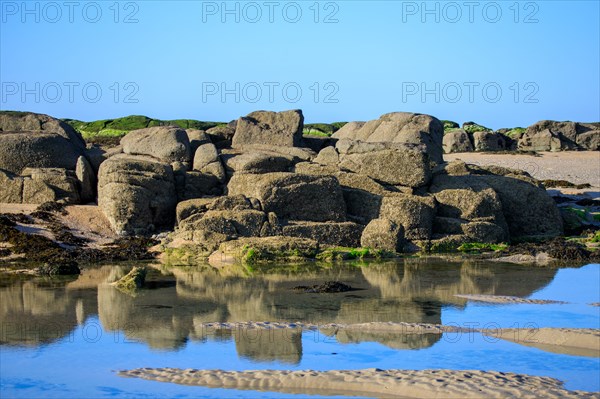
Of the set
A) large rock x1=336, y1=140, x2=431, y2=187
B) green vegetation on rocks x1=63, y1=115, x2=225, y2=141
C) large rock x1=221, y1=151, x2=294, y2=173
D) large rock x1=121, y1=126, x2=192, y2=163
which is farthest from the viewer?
green vegetation on rocks x1=63, y1=115, x2=225, y2=141

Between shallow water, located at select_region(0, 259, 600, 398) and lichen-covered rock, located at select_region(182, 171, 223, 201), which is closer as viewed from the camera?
shallow water, located at select_region(0, 259, 600, 398)

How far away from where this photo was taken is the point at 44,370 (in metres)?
9.51

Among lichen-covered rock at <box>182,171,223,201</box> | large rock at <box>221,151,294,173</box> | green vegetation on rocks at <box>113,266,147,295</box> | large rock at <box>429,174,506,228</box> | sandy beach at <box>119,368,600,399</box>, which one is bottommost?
sandy beach at <box>119,368,600,399</box>

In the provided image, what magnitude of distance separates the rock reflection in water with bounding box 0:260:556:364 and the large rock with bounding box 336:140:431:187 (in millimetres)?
5343

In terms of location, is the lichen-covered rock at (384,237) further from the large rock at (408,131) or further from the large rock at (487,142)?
the large rock at (487,142)

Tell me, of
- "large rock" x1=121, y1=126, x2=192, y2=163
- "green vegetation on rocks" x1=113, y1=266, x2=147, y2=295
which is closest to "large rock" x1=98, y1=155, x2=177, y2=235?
"large rock" x1=121, y1=126, x2=192, y2=163

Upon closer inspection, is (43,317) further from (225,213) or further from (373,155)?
(373,155)

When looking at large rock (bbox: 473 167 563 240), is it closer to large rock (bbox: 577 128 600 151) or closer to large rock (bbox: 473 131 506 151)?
large rock (bbox: 473 131 506 151)

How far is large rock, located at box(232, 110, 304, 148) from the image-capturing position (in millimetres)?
27438

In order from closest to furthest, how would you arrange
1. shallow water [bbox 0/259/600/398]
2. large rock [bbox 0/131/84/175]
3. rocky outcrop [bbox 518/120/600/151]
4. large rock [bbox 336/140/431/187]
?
shallow water [bbox 0/259/600/398], large rock [bbox 336/140/431/187], large rock [bbox 0/131/84/175], rocky outcrop [bbox 518/120/600/151]

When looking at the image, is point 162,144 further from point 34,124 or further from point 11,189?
point 34,124

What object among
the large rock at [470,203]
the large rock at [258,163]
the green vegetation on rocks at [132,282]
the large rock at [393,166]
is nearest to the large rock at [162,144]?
the large rock at [258,163]

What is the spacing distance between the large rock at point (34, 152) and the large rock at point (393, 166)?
862cm

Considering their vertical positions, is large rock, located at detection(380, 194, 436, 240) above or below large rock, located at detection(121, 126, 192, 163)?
below
